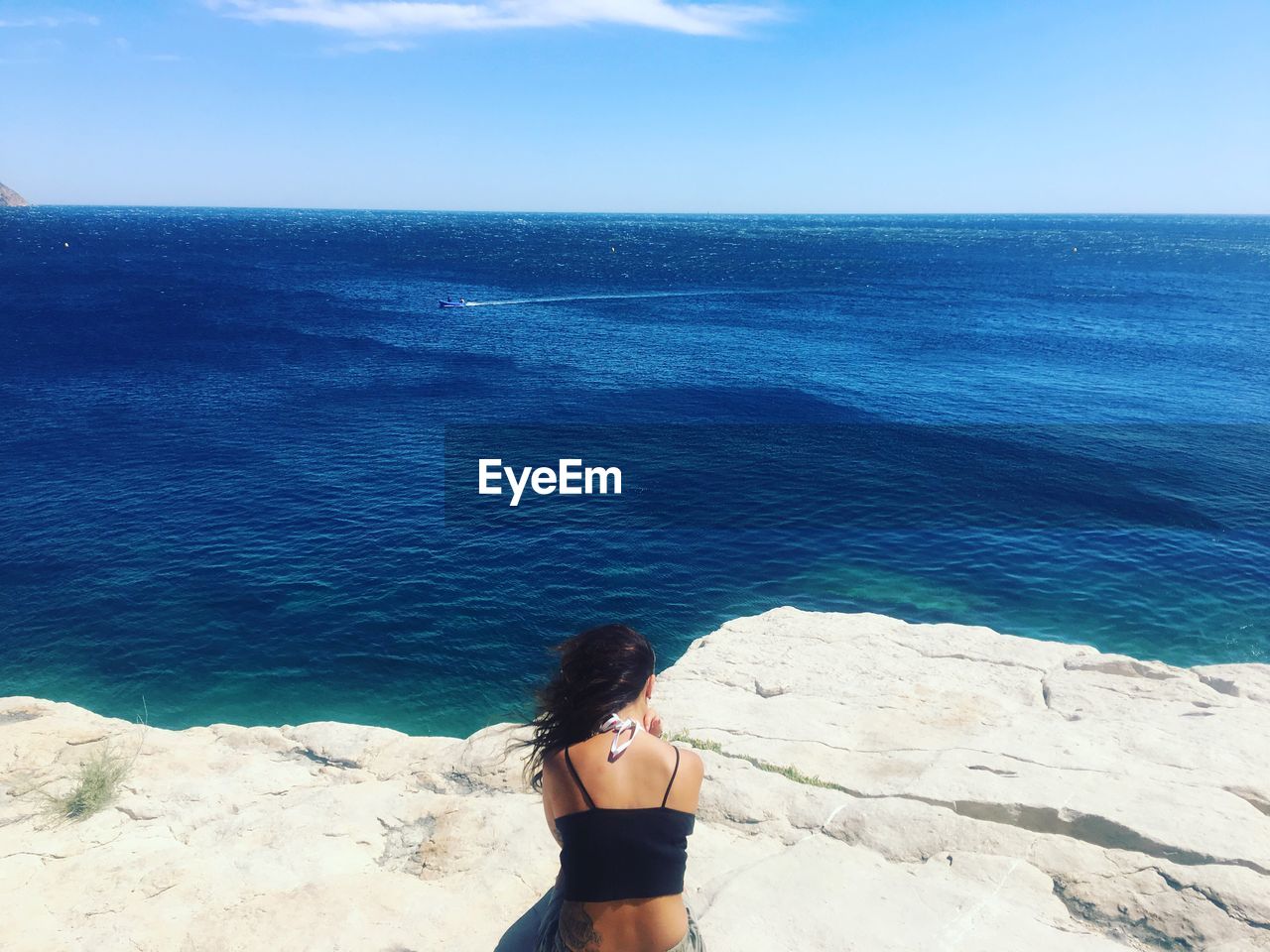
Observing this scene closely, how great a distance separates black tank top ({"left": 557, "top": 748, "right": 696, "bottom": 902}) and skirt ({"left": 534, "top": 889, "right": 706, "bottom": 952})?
53 centimetres

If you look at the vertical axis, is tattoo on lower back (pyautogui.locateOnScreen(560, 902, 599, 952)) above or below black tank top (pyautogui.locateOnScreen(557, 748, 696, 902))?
below

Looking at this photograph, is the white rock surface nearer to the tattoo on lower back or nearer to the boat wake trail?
the tattoo on lower back

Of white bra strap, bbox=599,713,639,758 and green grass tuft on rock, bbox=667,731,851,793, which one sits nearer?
white bra strap, bbox=599,713,639,758

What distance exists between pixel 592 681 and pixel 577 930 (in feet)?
5.78

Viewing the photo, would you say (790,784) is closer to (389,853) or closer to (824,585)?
(389,853)

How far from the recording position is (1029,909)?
9367mm

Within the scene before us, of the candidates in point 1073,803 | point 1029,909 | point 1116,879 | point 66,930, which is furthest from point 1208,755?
point 66,930

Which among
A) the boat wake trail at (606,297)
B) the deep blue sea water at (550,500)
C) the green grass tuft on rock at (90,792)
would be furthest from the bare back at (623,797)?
the boat wake trail at (606,297)

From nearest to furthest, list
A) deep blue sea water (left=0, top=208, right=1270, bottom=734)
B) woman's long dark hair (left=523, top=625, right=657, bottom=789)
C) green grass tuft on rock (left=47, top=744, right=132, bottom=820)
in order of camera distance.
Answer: woman's long dark hair (left=523, top=625, right=657, bottom=789)
green grass tuft on rock (left=47, top=744, right=132, bottom=820)
deep blue sea water (left=0, top=208, right=1270, bottom=734)

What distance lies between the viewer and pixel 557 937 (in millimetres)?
5375

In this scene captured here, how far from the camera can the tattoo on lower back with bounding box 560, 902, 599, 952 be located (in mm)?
5078

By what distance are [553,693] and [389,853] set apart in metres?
8.08

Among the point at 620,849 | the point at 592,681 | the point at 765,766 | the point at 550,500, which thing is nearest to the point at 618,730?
the point at 592,681

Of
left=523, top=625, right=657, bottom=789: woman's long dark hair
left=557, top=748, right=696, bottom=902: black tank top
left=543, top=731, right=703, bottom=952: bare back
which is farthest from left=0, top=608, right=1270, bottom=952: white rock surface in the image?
left=523, top=625, right=657, bottom=789: woman's long dark hair
